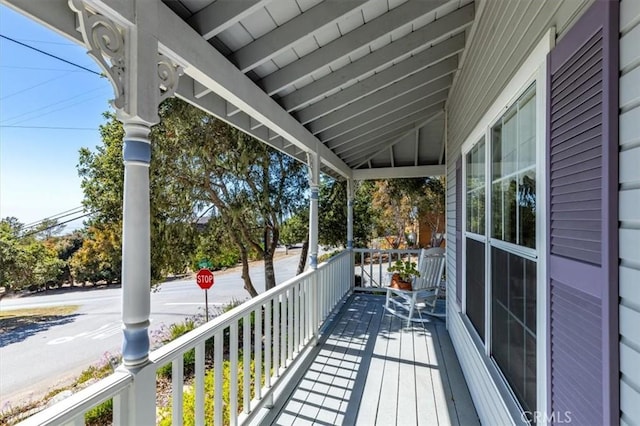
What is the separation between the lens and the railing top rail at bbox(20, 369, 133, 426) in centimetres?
97

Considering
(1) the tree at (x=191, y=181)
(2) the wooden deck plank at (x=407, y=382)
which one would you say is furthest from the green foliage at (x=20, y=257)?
(2) the wooden deck plank at (x=407, y=382)

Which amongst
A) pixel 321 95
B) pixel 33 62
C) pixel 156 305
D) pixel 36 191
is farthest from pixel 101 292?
pixel 321 95

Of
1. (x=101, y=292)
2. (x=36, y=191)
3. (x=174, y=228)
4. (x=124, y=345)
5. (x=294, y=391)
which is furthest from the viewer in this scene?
(x=101, y=292)

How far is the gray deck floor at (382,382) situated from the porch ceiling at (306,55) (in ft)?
7.79

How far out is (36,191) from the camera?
10.2 m

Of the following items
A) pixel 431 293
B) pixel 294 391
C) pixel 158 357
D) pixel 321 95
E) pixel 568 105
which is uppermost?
pixel 321 95

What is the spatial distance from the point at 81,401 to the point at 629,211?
1.70 meters

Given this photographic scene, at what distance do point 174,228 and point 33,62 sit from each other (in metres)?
5.82

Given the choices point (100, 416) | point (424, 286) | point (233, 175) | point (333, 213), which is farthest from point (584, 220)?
point (333, 213)

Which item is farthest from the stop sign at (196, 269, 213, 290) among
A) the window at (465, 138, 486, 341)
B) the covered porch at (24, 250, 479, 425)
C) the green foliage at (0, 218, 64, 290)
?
the green foliage at (0, 218, 64, 290)

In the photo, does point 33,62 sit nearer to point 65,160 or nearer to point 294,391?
point 65,160

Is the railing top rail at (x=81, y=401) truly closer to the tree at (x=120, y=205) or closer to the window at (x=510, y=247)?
the window at (x=510, y=247)

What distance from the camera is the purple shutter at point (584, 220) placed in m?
0.86

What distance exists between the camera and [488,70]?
235 cm
